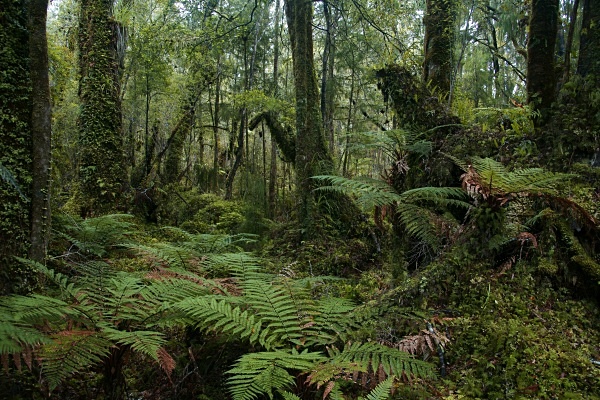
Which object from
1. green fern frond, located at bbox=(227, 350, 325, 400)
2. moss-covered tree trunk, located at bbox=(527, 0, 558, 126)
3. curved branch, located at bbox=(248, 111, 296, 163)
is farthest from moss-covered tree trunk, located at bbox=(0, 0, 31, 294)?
curved branch, located at bbox=(248, 111, 296, 163)

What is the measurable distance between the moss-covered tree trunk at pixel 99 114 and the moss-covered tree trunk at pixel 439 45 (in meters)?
6.25

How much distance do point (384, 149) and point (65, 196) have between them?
25.3 ft

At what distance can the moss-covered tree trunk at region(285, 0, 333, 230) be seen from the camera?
Answer: 22.8 ft

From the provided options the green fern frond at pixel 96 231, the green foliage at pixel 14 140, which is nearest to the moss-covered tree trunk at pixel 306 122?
the green fern frond at pixel 96 231

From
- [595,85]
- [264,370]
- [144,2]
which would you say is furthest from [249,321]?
[144,2]

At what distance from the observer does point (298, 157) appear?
7129 millimetres

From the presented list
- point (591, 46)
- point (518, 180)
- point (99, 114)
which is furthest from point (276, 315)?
point (99, 114)

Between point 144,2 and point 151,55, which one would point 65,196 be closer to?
point 151,55

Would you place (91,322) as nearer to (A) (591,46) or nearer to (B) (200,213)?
(A) (591,46)

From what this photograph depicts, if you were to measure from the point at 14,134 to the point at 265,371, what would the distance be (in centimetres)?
294

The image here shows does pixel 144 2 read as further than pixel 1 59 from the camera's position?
Yes

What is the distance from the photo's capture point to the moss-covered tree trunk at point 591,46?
4199mm

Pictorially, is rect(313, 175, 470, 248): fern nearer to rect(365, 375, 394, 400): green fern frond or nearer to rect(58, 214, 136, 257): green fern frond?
rect(365, 375, 394, 400): green fern frond

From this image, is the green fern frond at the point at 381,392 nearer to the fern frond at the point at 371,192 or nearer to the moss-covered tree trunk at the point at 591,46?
the fern frond at the point at 371,192
